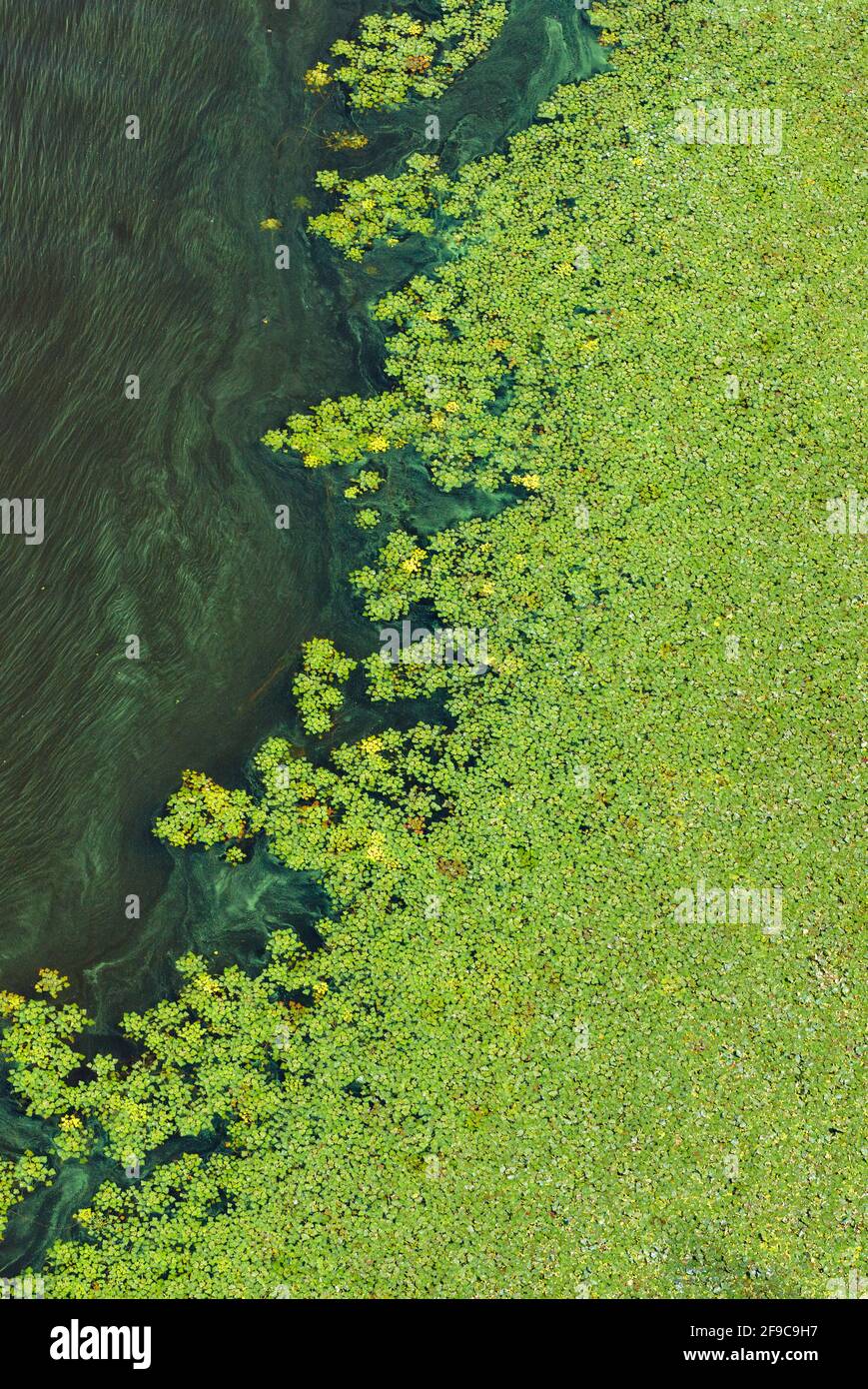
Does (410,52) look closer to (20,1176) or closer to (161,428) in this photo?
(161,428)

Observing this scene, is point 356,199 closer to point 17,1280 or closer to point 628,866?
point 628,866

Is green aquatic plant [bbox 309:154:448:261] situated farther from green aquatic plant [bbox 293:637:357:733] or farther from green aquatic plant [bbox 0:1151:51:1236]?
green aquatic plant [bbox 0:1151:51:1236]

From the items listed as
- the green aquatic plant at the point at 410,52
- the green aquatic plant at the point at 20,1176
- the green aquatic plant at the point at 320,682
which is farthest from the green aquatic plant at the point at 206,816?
the green aquatic plant at the point at 410,52

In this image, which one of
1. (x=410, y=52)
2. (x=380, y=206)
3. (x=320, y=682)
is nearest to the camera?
(x=320, y=682)

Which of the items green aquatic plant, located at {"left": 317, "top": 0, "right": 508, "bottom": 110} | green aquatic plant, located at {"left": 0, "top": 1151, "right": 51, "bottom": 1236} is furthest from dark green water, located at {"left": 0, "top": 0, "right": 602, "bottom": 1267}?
green aquatic plant, located at {"left": 317, "top": 0, "right": 508, "bottom": 110}

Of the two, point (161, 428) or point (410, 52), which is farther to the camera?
point (410, 52)

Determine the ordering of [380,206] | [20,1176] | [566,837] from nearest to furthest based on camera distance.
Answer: [20,1176] → [566,837] → [380,206]

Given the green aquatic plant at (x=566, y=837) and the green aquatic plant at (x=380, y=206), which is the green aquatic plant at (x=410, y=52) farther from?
the green aquatic plant at (x=566, y=837)

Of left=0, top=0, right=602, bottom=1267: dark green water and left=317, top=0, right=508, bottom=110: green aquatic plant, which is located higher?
left=317, top=0, right=508, bottom=110: green aquatic plant

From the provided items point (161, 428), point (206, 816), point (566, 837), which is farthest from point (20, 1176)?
point (161, 428)
